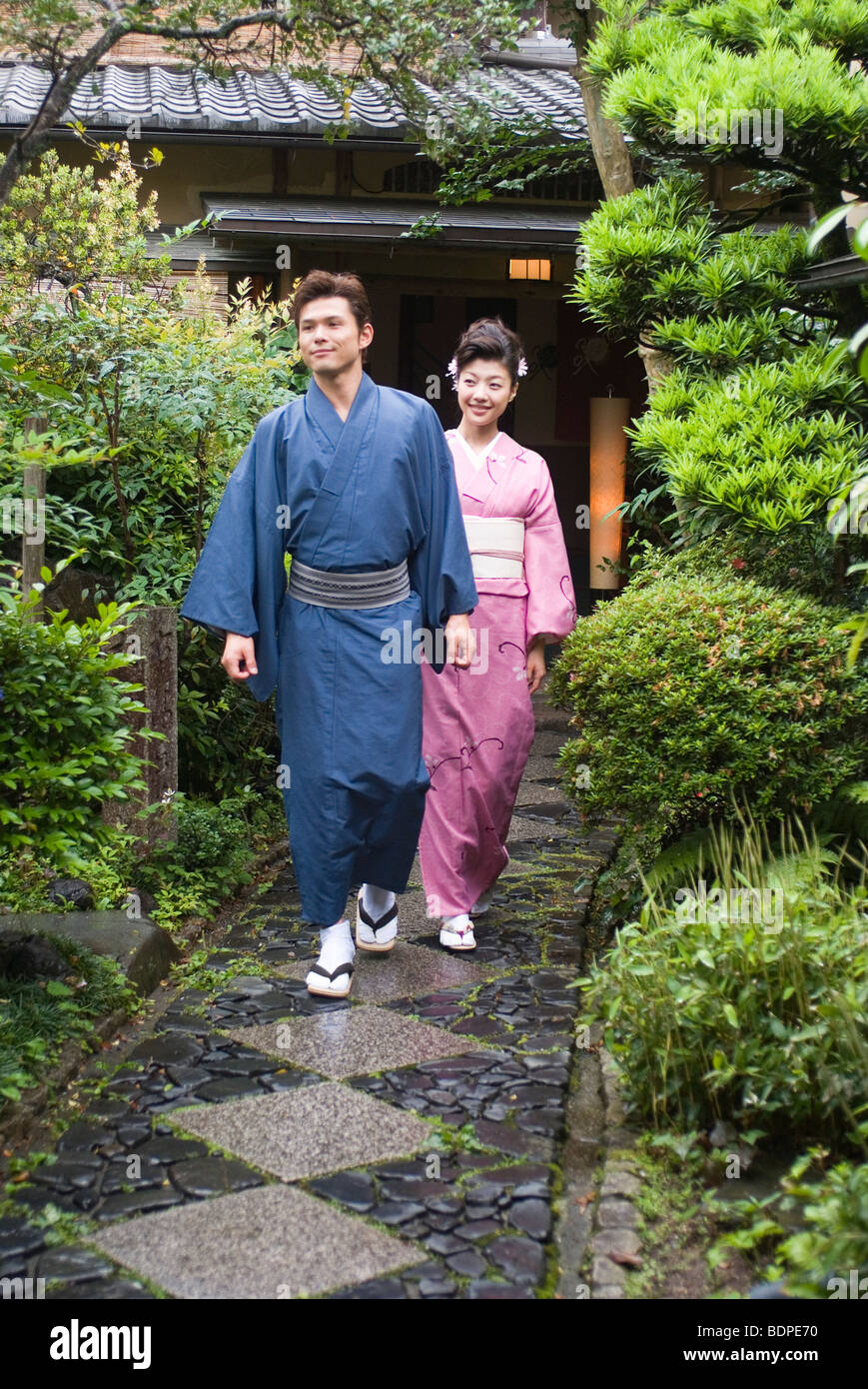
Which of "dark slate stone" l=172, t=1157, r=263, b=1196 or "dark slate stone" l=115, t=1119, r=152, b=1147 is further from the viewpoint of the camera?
"dark slate stone" l=115, t=1119, r=152, b=1147

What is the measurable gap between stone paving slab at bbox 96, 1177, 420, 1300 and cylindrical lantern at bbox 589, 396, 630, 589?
28.6 ft

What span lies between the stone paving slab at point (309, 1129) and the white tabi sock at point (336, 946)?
0.85 m

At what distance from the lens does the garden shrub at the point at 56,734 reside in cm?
391

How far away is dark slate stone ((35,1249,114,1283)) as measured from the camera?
9.37ft

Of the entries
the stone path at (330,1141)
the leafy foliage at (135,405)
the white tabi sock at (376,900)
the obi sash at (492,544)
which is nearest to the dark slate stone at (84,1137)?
the stone path at (330,1141)

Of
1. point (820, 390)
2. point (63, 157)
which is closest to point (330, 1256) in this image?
point (820, 390)

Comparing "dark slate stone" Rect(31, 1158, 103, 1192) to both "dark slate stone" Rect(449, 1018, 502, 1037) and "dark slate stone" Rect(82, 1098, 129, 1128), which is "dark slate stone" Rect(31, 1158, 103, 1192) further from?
"dark slate stone" Rect(449, 1018, 502, 1037)

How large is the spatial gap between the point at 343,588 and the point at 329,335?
3.06ft

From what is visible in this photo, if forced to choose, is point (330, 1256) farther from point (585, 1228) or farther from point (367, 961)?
point (367, 961)

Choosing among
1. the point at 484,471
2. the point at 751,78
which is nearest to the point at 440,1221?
the point at 484,471

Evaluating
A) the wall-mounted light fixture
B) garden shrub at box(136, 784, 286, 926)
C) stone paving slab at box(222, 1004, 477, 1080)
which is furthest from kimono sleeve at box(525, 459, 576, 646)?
the wall-mounted light fixture

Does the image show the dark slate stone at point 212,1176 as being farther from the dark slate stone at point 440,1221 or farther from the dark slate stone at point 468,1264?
the dark slate stone at point 468,1264

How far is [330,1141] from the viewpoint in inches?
138

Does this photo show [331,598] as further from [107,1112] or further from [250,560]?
[107,1112]
